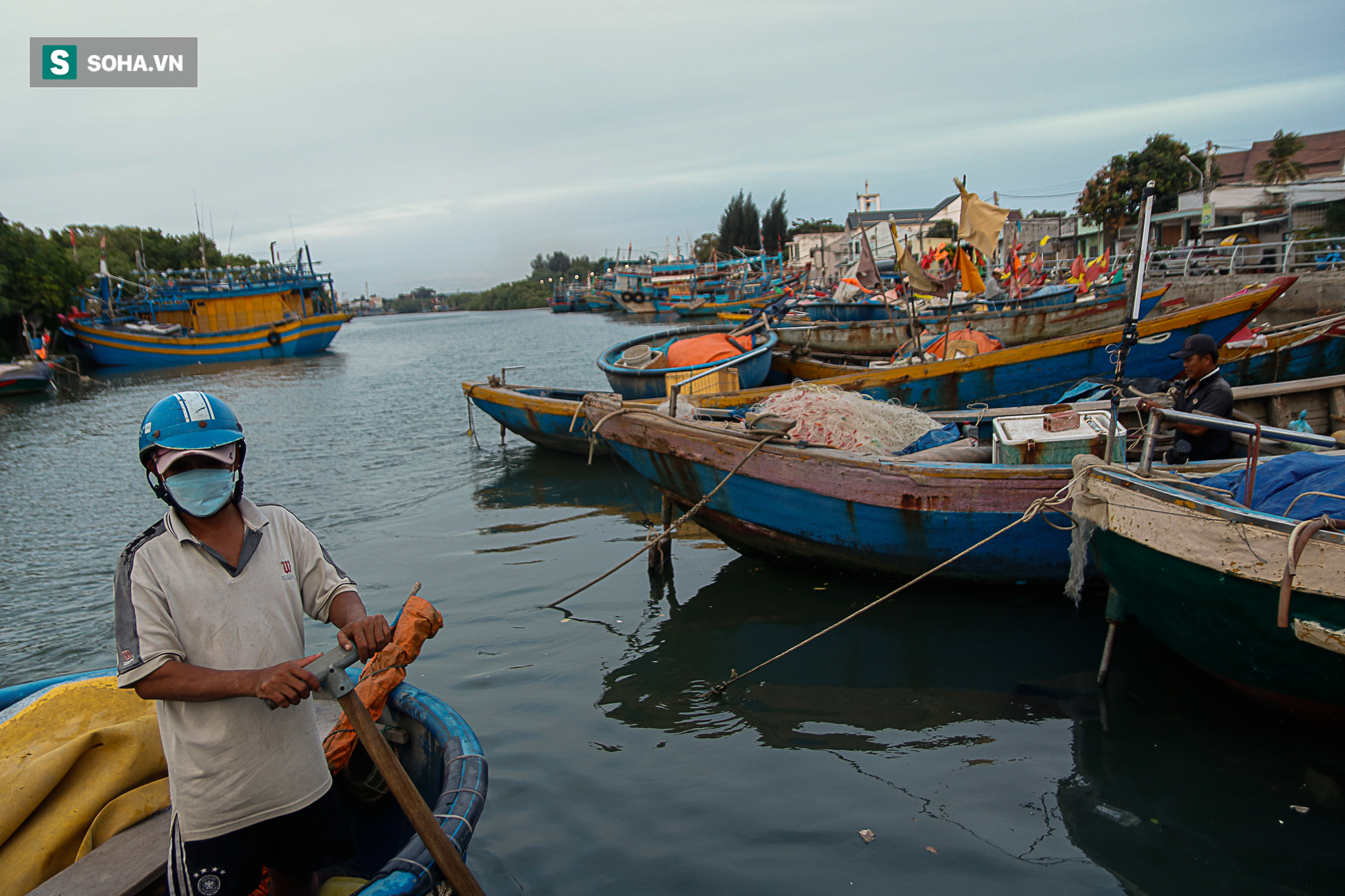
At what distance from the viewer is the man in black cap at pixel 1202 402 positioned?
4.77 metres

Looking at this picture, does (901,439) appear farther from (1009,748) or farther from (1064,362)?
(1064,362)

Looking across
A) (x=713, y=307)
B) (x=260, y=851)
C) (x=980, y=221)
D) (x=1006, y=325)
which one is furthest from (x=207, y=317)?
(x=260, y=851)

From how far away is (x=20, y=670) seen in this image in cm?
560

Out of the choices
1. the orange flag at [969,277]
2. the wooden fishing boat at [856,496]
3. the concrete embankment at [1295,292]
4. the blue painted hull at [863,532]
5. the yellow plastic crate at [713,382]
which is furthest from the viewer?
the concrete embankment at [1295,292]

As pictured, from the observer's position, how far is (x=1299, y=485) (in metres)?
3.51

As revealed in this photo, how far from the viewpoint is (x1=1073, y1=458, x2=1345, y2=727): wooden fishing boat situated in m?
3.11

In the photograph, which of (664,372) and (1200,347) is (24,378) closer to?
(664,372)

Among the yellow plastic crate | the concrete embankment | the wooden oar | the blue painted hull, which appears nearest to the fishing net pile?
the blue painted hull

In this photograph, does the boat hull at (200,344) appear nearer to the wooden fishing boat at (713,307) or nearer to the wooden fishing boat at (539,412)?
the wooden fishing boat at (713,307)

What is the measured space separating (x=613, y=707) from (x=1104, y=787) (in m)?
2.68

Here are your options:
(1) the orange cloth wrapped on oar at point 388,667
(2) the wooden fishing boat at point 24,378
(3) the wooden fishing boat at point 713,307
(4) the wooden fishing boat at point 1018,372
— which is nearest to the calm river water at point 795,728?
(1) the orange cloth wrapped on oar at point 388,667

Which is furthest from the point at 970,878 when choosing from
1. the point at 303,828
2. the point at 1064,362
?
the point at 1064,362

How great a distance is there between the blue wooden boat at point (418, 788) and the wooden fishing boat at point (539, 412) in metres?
7.02

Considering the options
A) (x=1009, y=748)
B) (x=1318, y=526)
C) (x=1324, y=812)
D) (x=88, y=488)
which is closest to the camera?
(x=1318, y=526)
